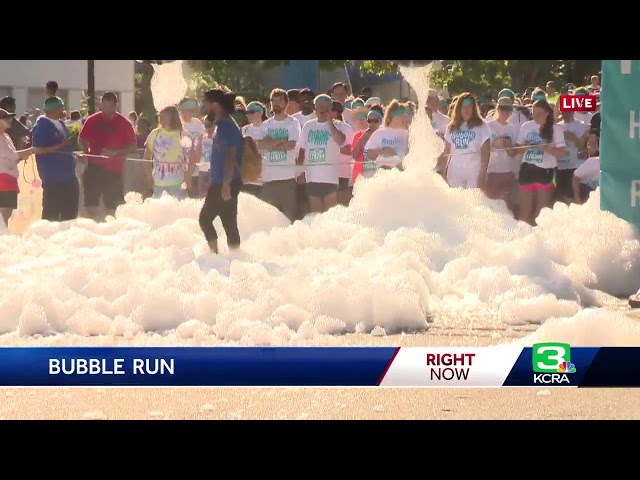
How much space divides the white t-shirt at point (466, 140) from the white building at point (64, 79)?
4.28ft

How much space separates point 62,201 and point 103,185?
183 millimetres

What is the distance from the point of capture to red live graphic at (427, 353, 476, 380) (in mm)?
4773

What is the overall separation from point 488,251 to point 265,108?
107cm

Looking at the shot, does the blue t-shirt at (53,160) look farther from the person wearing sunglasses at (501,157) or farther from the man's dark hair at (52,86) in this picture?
the person wearing sunglasses at (501,157)

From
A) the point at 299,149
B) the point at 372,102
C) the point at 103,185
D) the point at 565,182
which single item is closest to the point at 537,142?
the point at 565,182

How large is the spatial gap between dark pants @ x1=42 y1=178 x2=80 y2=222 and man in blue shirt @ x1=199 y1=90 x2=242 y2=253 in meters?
0.53

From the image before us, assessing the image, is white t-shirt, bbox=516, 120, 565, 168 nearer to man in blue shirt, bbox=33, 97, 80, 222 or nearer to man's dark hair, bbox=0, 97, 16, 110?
man in blue shirt, bbox=33, 97, 80, 222

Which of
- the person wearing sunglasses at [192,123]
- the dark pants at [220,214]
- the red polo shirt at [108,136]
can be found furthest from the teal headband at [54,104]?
the dark pants at [220,214]

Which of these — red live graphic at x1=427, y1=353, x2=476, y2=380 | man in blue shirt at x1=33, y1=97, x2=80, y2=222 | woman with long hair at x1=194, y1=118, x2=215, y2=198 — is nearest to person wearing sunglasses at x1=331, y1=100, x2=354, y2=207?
woman with long hair at x1=194, y1=118, x2=215, y2=198

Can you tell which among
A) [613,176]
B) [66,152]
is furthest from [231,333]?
[613,176]

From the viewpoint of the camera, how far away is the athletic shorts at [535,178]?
4832 millimetres

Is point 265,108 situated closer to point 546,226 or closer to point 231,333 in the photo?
point 231,333

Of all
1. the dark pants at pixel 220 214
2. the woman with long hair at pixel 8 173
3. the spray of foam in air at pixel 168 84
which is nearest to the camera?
the spray of foam in air at pixel 168 84
